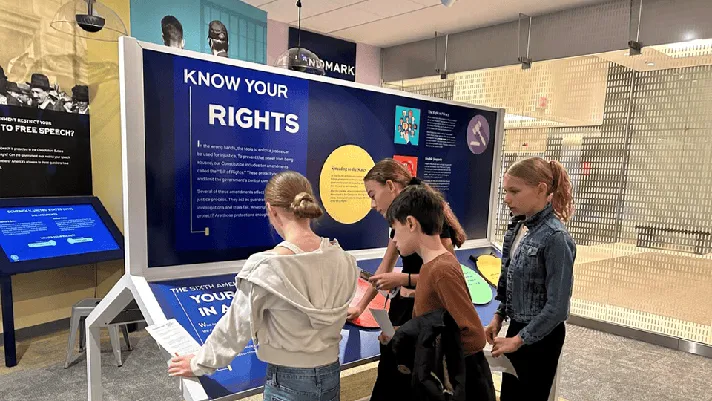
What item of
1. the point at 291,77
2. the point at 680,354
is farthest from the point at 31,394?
the point at 680,354

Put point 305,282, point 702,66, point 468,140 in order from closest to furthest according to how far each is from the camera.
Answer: point 305,282 → point 468,140 → point 702,66

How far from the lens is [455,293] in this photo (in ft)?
4.57

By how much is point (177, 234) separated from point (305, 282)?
0.83m

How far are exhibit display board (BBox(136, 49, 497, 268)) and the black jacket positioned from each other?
3.43ft

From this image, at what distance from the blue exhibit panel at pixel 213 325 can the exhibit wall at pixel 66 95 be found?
2.66 meters

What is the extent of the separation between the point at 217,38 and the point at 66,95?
159 cm

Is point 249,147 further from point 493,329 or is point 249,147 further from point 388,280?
point 493,329

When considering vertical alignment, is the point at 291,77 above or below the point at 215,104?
above

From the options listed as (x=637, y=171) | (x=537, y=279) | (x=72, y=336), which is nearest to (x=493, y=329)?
(x=537, y=279)

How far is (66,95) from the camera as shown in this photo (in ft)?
12.8

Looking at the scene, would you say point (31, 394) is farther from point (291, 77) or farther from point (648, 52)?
point (648, 52)

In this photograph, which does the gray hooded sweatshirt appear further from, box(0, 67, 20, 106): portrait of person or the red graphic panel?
box(0, 67, 20, 106): portrait of person

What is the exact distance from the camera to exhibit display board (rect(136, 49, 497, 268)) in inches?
74.0

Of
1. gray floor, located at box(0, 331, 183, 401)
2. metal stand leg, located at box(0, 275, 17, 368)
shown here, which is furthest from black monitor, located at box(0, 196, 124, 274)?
gray floor, located at box(0, 331, 183, 401)
